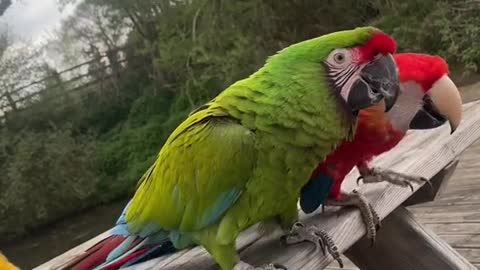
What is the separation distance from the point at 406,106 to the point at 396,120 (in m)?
0.04

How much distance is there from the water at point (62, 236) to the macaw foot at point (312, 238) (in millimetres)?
5566

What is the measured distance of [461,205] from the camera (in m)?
2.75

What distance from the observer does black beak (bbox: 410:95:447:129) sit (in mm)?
1139

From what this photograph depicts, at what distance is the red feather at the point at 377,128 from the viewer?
1.08 m

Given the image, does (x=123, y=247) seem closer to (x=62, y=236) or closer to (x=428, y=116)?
(x=428, y=116)

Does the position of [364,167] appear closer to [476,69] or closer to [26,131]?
[476,69]

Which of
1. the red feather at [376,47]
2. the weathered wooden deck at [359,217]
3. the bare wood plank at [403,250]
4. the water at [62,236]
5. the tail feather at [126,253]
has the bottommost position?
the water at [62,236]

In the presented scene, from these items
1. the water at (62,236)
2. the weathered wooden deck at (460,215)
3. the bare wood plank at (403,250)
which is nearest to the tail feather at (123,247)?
the bare wood plank at (403,250)

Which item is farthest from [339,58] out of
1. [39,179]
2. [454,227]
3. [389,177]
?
[39,179]

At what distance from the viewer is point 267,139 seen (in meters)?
0.90

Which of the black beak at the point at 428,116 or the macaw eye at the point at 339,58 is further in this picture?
the black beak at the point at 428,116

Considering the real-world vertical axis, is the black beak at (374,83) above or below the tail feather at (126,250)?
above

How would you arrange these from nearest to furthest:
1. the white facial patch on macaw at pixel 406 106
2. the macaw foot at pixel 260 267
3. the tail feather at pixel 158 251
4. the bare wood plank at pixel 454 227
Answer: the macaw foot at pixel 260 267, the tail feather at pixel 158 251, the white facial patch on macaw at pixel 406 106, the bare wood plank at pixel 454 227

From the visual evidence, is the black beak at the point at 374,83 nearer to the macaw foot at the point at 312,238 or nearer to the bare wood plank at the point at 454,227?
the macaw foot at the point at 312,238
